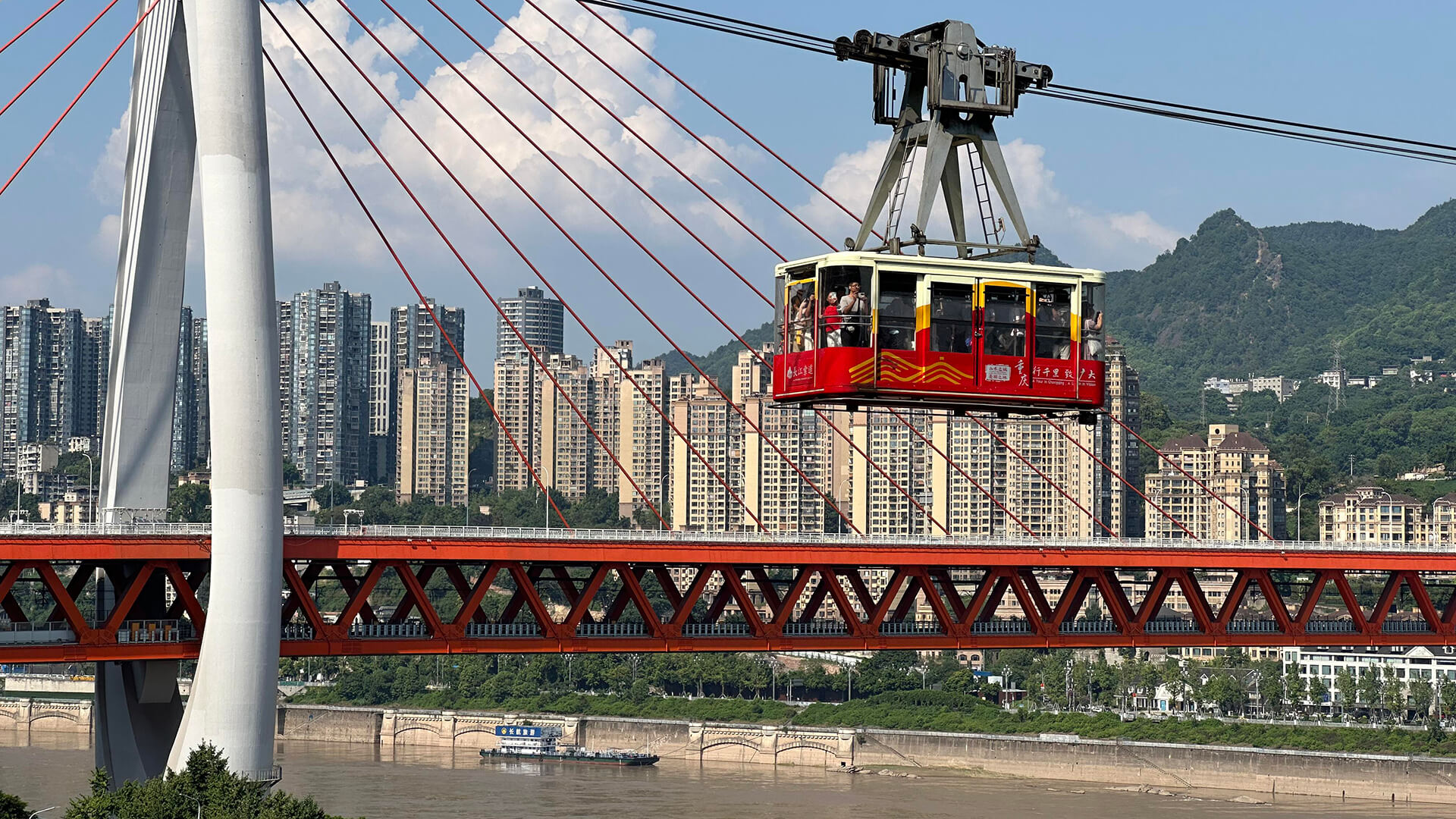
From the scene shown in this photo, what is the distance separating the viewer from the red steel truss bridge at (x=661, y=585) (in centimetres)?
4378

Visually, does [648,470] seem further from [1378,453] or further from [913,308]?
[913,308]

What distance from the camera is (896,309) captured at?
973 inches

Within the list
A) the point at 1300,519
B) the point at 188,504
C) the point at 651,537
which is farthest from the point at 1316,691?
the point at 188,504

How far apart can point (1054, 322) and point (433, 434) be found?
499 feet

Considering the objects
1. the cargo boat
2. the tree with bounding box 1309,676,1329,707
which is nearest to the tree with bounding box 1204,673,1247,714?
the tree with bounding box 1309,676,1329,707

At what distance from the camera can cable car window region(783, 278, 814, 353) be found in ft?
82.4

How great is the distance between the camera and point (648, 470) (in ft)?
540

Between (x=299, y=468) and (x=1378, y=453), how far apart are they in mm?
95112

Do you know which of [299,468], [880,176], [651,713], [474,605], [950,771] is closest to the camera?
[880,176]

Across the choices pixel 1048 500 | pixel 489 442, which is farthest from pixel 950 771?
pixel 489 442

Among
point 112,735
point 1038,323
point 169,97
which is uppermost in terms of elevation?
point 169,97

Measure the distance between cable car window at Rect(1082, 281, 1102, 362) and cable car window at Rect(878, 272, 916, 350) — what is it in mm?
2534

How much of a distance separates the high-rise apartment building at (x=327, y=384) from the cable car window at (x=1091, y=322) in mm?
160602

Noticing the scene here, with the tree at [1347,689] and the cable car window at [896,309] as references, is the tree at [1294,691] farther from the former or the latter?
the cable car window at [896,309]
